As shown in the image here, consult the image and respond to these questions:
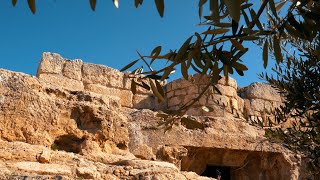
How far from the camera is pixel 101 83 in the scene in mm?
10320

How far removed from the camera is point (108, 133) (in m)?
6.73

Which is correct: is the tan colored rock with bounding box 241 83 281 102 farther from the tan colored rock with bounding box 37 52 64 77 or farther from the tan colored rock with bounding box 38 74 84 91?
the tan colored rock with bounding box 37 52 64 77

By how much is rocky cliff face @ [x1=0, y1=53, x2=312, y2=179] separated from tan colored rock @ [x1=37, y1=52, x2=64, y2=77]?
0.07ft

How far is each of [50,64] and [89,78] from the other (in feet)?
3.09

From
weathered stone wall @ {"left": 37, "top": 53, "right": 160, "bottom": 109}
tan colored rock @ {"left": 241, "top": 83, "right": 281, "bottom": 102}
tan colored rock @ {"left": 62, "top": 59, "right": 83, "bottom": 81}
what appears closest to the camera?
weathered stone wall @ {"left": 37, "top": 53, "right": 160, "bottom": 109}

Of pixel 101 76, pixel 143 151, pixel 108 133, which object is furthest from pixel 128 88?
pixel 108 133

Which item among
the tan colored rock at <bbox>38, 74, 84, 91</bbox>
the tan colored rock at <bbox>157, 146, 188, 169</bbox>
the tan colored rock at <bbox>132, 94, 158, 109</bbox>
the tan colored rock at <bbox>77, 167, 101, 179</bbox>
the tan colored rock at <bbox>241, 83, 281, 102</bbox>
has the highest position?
the tan colored rock at <bbox>241, 83, 281, 102</bbox>

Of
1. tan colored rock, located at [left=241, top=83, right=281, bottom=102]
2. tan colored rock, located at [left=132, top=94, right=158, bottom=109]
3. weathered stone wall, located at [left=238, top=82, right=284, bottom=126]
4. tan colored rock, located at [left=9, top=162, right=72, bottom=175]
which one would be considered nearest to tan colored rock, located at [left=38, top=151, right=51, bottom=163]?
tan colored rock, located at [left=9, top=162, right=72, bottom=175]

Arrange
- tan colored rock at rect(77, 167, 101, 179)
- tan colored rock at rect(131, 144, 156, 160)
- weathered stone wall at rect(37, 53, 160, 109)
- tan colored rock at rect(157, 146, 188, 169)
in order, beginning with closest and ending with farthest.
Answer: tan colored rock at rect(77, 167, 101, 179) → tan colored rock at rect(131, 144, 156, 160) → tan colored rock at rect(157, 146, 188, 169) → weathered stone wall at rect(37, 53, 160, 109)

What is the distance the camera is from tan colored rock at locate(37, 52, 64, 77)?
31.6 feet

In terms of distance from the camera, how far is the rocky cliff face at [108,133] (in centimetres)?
534

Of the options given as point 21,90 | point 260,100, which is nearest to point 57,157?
point 21,90

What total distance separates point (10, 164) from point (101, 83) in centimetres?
548

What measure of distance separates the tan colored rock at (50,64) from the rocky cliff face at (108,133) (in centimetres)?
2
